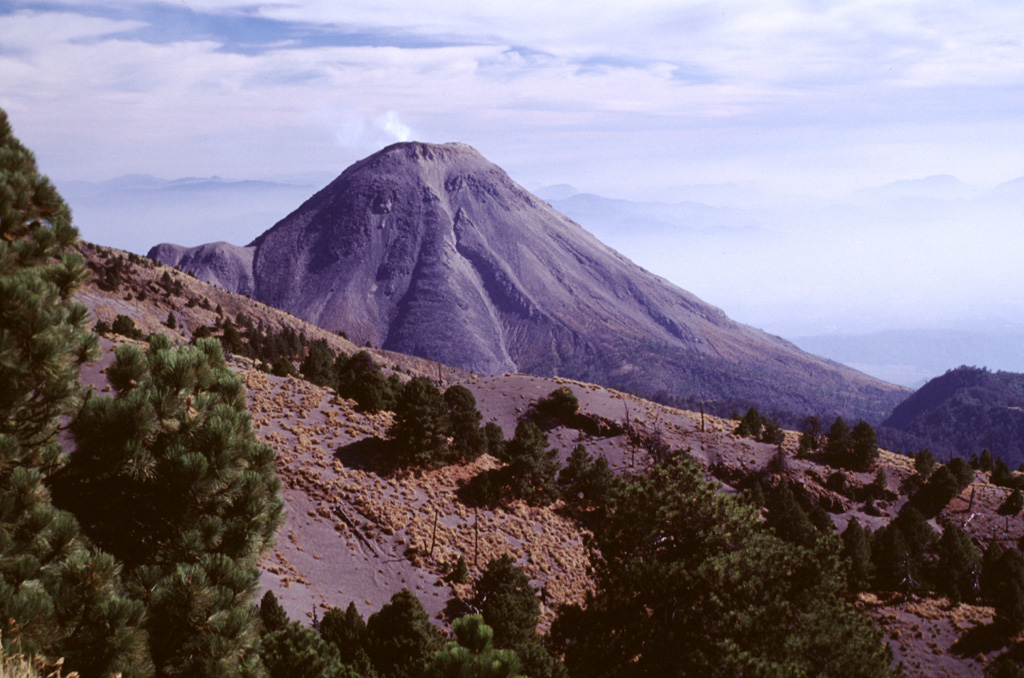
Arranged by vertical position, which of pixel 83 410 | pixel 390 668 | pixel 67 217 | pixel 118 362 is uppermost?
pixel 67 217

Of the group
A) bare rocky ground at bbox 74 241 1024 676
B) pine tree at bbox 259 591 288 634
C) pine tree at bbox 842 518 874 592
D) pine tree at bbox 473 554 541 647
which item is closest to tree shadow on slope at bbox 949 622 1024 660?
bare rocky ground at bbox 74 241 1024 676

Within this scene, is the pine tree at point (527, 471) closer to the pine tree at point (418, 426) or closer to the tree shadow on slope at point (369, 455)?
the pine tree at point (418, 426)

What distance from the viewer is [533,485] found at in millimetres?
43875

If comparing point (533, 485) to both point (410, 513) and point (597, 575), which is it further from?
point (597, 575)

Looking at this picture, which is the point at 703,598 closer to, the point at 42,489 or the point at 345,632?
the point at 42,489

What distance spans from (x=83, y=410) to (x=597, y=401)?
68908 mm

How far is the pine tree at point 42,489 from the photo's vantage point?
21.0 ft

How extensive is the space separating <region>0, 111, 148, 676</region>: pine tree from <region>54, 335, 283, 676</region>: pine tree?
0.42 meters

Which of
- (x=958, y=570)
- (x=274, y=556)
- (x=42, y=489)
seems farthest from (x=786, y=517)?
(x=42, y=489)

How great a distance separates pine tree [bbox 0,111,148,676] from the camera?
6.41m

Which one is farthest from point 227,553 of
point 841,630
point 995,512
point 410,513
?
point 995,512

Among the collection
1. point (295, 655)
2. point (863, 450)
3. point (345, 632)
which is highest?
point (863, 450)

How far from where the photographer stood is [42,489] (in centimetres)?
727

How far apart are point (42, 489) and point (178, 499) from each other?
1477mm
